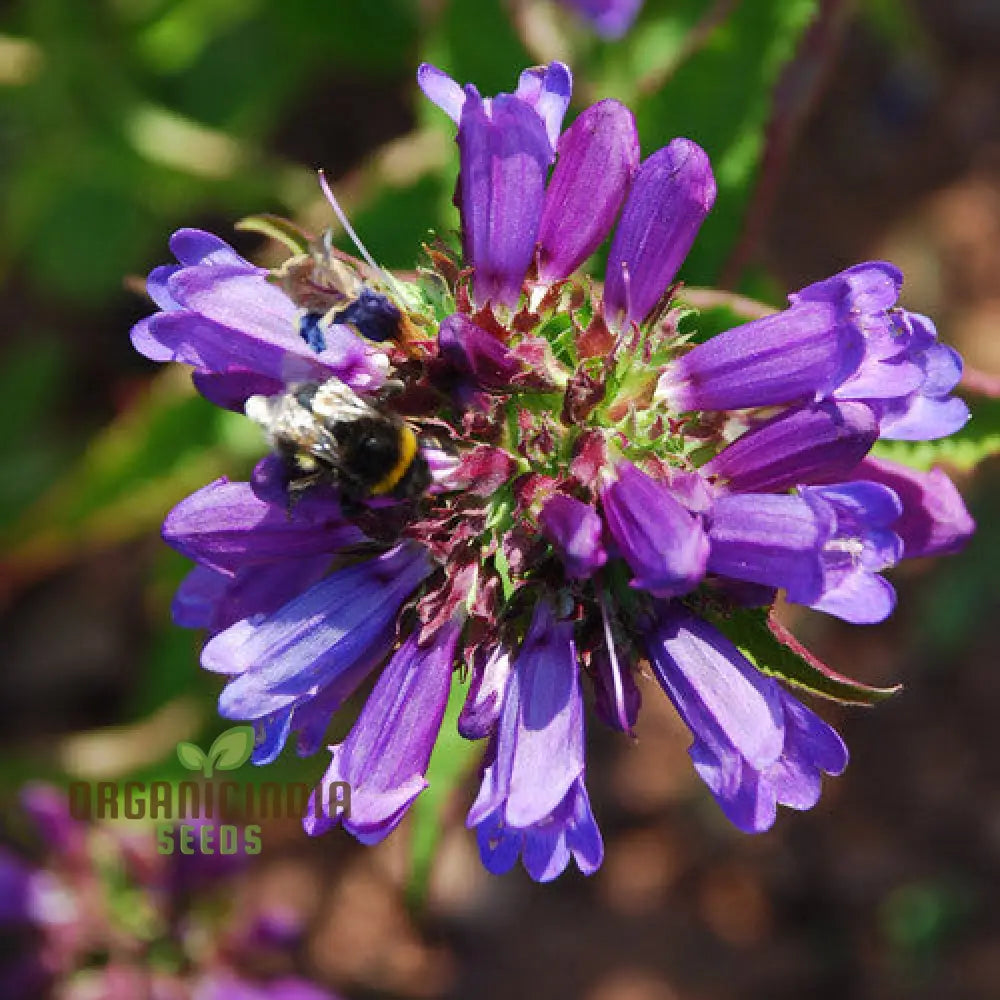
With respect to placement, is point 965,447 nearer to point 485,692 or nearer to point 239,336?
point 485,692

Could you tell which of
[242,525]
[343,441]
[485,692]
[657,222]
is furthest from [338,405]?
[657,222]

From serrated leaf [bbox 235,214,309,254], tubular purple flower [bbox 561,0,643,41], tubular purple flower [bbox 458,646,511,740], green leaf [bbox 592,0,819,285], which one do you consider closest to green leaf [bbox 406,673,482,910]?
tubular purple flower [bbox 458,646,511,740]

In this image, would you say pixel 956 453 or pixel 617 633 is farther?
pixel 956 453

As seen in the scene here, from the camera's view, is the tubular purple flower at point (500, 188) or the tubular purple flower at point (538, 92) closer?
the tubular purple flower at point (500, 188)

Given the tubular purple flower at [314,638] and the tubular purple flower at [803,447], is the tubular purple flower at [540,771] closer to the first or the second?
the tubular purple flower at [314,638]

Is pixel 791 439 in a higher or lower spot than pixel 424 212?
higher

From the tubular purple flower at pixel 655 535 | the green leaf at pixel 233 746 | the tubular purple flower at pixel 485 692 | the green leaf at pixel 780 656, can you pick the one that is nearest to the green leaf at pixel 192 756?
the green leaf at pixel 233 746

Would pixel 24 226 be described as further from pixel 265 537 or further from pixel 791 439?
pixel 791 439

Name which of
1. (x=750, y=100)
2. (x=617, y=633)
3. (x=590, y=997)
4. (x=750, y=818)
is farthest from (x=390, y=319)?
(x=590, y=997)
